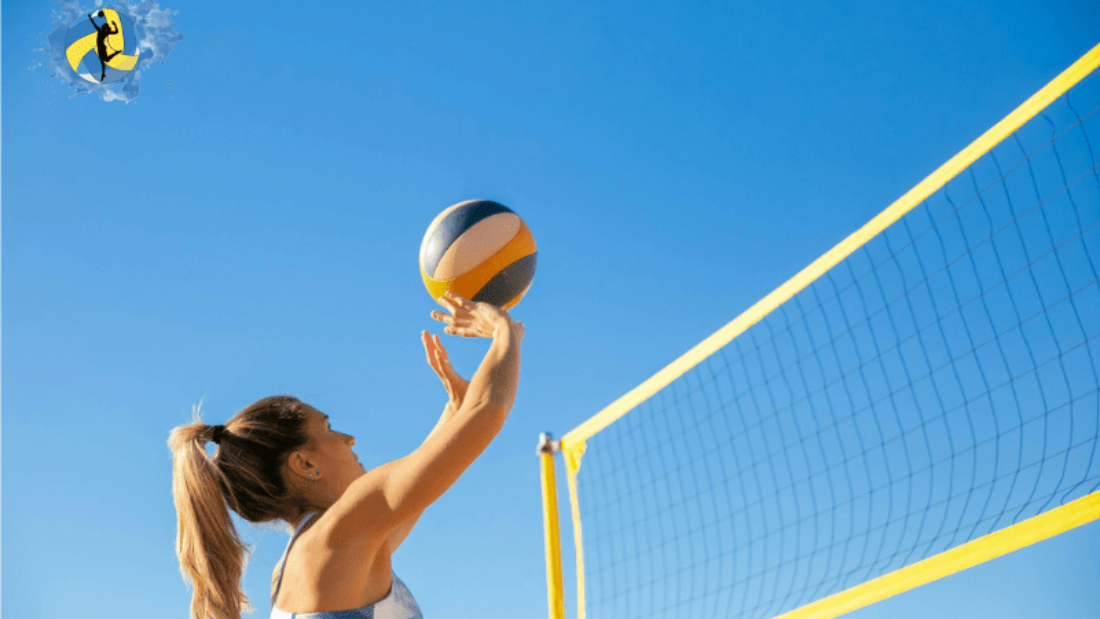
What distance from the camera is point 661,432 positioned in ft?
16.8

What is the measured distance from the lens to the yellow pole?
448cm

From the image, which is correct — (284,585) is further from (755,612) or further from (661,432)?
(661,432)

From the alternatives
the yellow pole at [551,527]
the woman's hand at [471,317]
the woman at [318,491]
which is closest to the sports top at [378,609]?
the woman at [318,491]

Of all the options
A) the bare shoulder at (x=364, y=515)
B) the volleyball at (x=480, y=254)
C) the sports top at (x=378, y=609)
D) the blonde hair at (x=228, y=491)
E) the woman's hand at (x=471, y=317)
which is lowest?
the sports top at (x=378, y=609)

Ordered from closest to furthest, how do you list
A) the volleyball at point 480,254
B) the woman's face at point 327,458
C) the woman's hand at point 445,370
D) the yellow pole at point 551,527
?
1. the woman's face at point 327,458
2. the woman's hand at point 445,370
3. the volleyball at point 480,254
4. the yellow pole at point 551,527

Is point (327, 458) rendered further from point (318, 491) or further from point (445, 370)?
point (445, 370)

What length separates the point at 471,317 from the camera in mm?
2129

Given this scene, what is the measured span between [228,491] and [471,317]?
2.33 ft

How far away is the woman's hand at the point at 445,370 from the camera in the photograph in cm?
244

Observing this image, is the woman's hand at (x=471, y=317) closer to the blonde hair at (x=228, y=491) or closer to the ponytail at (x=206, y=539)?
the blonde hair at (x=228, y=491)

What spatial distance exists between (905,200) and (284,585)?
10.1 feet

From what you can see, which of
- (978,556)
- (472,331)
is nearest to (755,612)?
(978,556)

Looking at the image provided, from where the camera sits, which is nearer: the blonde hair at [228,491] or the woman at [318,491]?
the woman at [318,491]

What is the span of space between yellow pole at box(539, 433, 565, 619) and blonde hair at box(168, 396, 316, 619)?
109 inches
